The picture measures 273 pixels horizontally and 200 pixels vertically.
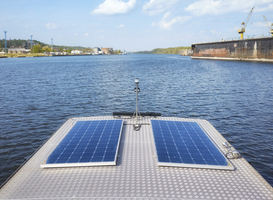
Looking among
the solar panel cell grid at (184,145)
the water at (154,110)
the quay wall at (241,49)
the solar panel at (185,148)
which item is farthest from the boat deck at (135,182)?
the quay wall at (241,49)

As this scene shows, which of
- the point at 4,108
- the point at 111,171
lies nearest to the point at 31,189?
the point at 111,171

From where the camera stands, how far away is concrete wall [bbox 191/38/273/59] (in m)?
120

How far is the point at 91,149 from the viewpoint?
44.3ft

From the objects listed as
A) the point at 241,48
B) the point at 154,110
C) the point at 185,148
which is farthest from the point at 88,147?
the point at 241,48

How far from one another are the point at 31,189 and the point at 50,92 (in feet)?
148

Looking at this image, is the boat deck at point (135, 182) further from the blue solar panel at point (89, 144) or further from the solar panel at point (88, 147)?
the blue solar panel at point (89, 144)

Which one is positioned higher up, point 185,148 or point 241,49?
point 241,49

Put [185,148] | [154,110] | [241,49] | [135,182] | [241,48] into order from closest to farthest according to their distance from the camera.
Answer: [135,182]
[185,148]
[154,110]
[241,48]
[241,49]

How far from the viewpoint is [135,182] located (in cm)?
1069

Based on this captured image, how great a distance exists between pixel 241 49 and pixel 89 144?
5982 inches

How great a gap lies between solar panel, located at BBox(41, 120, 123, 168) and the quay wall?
131 meters

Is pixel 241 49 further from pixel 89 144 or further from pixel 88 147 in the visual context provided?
pixel 88 147

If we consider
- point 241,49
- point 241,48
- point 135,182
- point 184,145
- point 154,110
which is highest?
point 241,48

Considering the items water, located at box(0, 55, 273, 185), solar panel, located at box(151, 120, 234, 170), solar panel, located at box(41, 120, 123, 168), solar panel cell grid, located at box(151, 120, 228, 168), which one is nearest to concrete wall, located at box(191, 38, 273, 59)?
water, located at box(0, 55, 273, 185)
